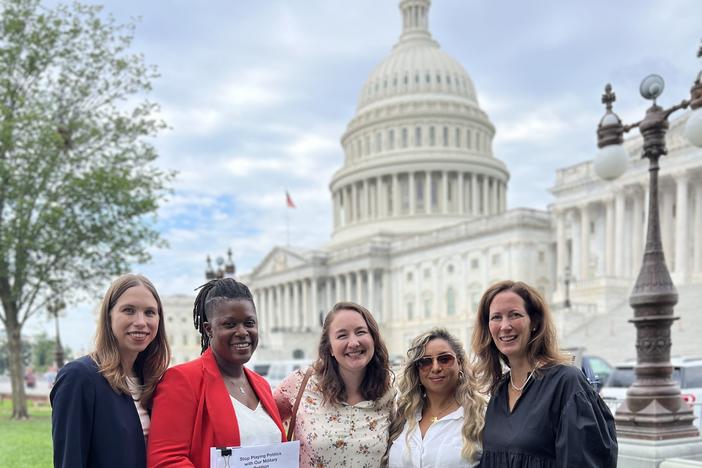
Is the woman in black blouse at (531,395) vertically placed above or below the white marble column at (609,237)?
below

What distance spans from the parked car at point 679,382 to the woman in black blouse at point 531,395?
10.0m

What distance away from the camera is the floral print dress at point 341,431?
180 inches

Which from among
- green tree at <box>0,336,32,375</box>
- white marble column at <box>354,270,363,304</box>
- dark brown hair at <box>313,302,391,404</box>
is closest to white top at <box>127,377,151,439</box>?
dark brown hair at <box>313,302,391,404</box>

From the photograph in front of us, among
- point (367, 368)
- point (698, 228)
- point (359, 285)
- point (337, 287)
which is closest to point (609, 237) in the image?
point (698, 228)

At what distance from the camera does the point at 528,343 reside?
4.29 meters

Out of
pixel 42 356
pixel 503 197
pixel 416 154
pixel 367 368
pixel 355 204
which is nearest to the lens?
pixel 367 368

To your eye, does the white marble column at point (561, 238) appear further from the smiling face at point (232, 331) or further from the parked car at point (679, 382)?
the smiling face at point (232, 331)

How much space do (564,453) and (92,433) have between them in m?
2.56

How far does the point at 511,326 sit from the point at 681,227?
168 ft

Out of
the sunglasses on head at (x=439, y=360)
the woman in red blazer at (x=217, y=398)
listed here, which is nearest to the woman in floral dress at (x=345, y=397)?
the sunglasses on head at (x=439, y=360)

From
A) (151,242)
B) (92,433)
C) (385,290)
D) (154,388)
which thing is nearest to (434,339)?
(154,388)

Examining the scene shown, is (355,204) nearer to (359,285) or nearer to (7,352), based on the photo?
(359,285)

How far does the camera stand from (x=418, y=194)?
92562 mm

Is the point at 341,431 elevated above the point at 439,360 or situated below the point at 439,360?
below
